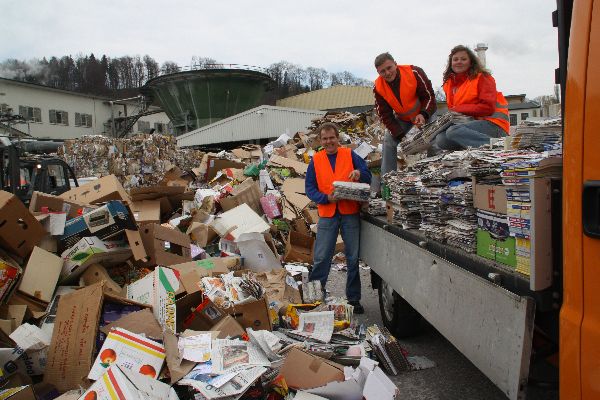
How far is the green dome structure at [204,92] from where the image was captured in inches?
1453

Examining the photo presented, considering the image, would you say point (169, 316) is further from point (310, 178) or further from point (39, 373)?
point (310, 178)

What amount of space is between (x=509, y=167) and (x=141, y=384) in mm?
2070

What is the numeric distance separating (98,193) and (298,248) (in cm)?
287

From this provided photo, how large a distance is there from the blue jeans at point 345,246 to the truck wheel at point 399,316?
64cm

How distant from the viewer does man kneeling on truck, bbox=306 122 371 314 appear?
4867 mm

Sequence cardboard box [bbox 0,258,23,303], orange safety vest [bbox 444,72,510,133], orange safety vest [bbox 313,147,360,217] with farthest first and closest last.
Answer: orange safety vest [bbox 313,147,360,217] < orange safety vest [bbox 444,72,510,133] < cardboard box [bbox 0,258,23,303]

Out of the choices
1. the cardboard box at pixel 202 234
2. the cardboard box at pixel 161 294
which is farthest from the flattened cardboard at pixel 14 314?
the cardboard box at pixel 202 234

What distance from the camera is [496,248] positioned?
2.14 m

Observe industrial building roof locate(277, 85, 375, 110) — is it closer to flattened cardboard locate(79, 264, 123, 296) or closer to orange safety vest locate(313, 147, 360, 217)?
orange safety vest locate(313, 147, 360, 217)

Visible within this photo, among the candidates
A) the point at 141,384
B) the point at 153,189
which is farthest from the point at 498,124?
the point at 153,189

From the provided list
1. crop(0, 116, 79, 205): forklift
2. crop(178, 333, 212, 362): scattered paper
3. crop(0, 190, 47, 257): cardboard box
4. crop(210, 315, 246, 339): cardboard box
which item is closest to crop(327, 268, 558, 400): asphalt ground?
crop(210, 315, 246, 339): cardboard box

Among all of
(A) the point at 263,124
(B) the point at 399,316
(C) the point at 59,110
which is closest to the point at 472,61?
(B) the point at 399,316

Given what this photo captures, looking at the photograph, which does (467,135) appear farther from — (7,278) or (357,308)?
(7,278)

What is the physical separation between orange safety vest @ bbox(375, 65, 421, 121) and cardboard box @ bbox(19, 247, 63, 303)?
346 cm
